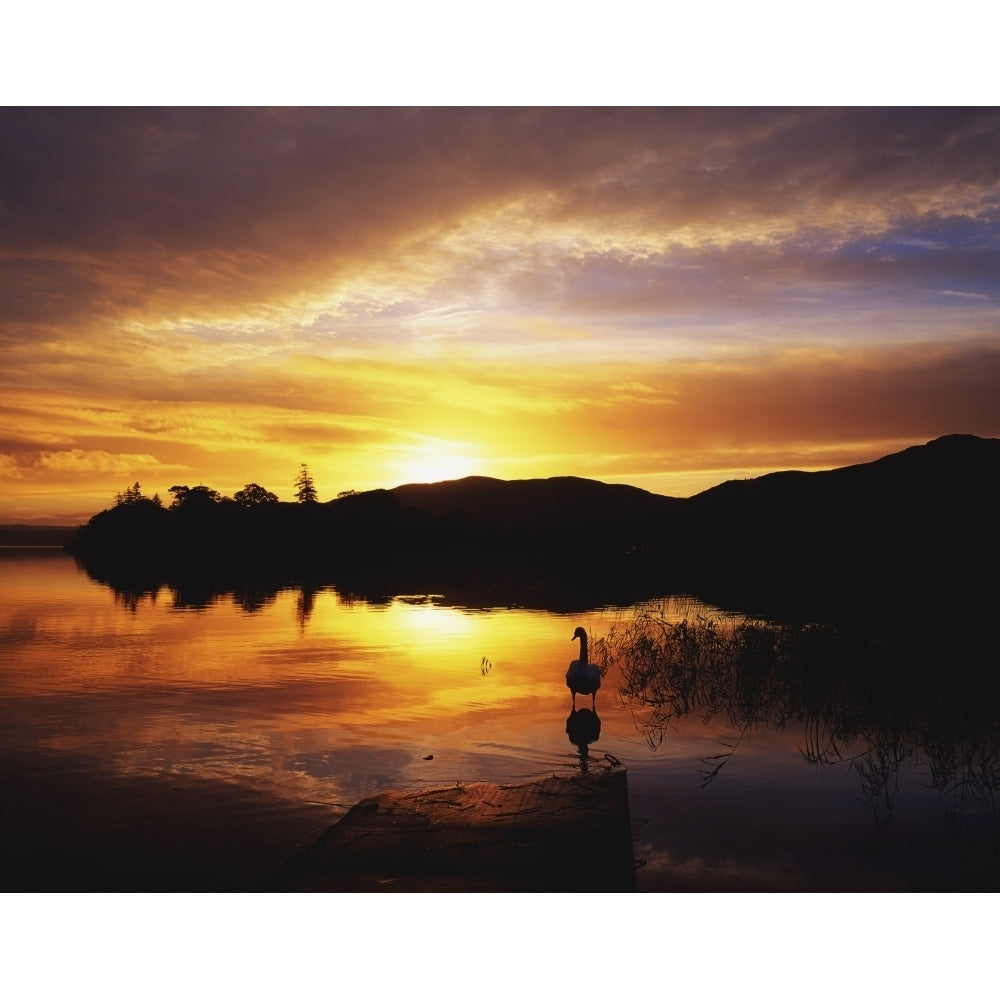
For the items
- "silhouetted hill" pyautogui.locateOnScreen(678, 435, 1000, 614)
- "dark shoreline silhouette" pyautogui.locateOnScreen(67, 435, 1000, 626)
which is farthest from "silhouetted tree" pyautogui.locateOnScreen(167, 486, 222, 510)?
"silhouetted hill" pyautogui.locateOnScreen(678, 435, 1000, 614)

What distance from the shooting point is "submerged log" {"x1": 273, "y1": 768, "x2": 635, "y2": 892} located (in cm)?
862

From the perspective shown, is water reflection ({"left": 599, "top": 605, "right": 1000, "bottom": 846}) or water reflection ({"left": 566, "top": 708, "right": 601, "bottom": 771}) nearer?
water reflection ({"left": 599, "top": 605, "right": 1000, "bottom": 846})

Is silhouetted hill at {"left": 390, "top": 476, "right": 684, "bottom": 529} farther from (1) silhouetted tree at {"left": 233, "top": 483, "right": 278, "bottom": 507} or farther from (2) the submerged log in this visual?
(2) the submerged log

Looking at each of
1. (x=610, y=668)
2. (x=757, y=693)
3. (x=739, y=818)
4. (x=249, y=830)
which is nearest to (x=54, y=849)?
(x=249, y=830)

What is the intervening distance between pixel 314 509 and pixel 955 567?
304 ft

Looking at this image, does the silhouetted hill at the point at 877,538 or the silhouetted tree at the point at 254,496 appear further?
the silhouetted tree at the point at 254,496

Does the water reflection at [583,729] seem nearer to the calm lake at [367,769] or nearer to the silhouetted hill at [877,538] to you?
the calm lake at [367,769]

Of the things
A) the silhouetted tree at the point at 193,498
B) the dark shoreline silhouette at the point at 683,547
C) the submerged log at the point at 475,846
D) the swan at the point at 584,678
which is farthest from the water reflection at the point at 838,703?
the silhouetted tree at the point at 193,498

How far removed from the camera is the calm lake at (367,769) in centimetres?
976

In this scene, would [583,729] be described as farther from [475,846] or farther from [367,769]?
[475,846]

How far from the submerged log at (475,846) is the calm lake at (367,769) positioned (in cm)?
57

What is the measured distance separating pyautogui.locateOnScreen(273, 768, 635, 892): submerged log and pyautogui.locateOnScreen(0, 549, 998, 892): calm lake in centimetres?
57

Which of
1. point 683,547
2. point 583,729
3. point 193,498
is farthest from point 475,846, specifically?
point 193,498

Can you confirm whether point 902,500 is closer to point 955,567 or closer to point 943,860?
point 955,567
